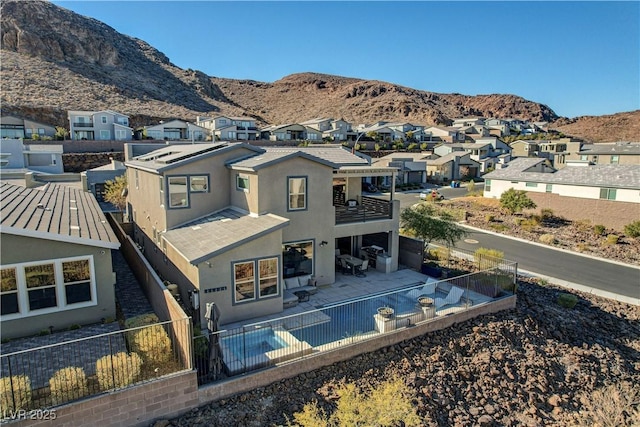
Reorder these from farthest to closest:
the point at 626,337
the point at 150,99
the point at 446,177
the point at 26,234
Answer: the point at 150,99 < the point at 446,177 < the point at 626,337 < the point at 26,234

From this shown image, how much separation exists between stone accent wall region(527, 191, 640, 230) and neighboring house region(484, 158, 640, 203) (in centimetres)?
65

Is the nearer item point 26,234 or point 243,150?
point 26,234

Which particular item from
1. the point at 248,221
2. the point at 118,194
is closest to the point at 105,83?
the point at 118,194

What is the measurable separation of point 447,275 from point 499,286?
2.42 meters

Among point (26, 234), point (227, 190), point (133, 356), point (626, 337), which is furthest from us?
point (227, 190)

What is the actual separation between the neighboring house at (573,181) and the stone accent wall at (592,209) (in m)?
0.65

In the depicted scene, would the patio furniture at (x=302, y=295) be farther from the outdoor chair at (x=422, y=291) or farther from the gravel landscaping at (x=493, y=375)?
the outdoor chair at (x=422, y=291)

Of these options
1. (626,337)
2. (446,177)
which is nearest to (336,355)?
(626,337)

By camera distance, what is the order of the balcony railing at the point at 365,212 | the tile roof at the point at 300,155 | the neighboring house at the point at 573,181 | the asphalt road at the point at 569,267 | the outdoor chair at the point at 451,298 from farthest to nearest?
the neighboring house at the point at 573,181, the asphalt road at the point at 569,267, the balcony railing at the point at 365,212, the tile roof at the point at 300,155, the outdoor chair at the point at 451,298

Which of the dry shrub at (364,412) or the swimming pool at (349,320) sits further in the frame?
the swimming pool at (349,320)

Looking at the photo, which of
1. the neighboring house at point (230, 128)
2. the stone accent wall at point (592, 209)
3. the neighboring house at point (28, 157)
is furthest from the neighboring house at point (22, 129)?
the stone accent wall at point (592, 209)

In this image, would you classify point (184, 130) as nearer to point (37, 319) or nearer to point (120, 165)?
point (120, 165)

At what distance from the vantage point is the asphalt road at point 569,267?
2062 cm

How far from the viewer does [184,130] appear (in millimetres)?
70688
